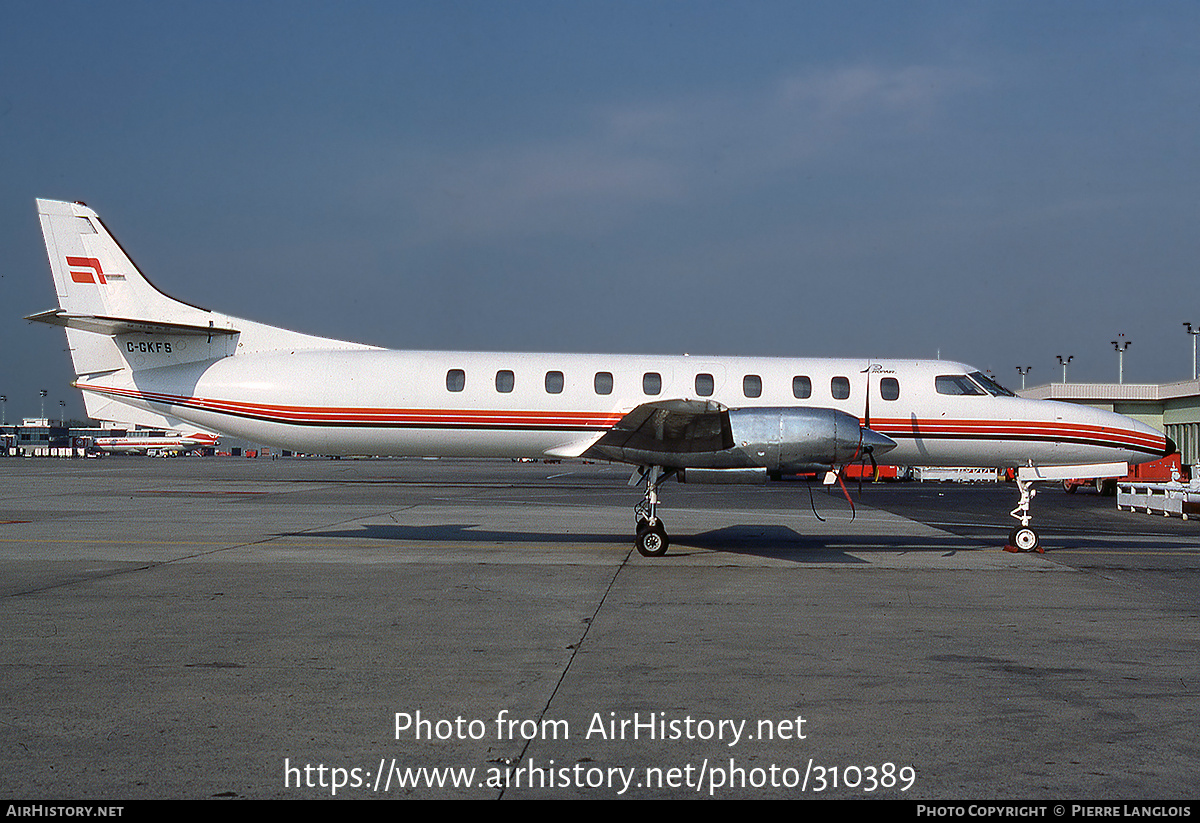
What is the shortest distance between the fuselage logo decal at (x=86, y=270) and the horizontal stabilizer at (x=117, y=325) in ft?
5.78

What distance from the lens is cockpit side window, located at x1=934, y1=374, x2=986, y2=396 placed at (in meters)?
17.0

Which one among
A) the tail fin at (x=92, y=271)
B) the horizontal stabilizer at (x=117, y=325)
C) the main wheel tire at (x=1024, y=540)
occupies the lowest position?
the main wheel tire at (x=1024, y=540)

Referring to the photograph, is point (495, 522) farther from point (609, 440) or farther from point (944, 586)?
point (944, 586)

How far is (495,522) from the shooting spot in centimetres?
1917

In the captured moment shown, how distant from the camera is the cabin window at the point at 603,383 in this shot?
16.3 metres

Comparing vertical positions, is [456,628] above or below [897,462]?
below

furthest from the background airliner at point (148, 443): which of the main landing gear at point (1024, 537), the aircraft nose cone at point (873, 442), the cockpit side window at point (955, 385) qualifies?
the aircraft nose cone at point (873, 442)

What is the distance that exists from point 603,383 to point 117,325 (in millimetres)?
9407

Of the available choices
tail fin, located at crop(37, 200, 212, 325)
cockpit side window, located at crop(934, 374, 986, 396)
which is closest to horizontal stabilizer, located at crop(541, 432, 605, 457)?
cockpit side window, located at crop(934, 374, 986, 396)

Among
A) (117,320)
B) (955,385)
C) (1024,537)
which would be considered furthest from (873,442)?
(117,320)

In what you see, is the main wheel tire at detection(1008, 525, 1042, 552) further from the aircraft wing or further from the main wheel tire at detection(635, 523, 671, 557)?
the main wheel tire at detection(635, 523, 671, 557)

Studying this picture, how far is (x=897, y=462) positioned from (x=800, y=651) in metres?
9.63

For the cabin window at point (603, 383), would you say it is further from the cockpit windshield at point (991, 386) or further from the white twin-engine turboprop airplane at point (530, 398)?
the cockpit windshield at point (991, 386)
